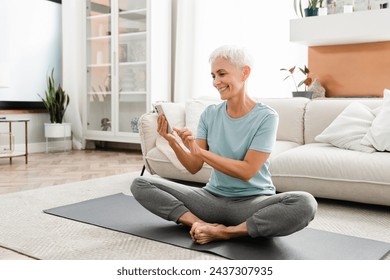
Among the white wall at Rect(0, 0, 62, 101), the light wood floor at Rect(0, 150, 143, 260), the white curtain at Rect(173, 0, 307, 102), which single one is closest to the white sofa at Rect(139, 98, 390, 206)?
the light wood floor at Rect(0, 150, 143, 260)

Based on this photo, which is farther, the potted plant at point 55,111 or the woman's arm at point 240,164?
the potted plant at point 55,111

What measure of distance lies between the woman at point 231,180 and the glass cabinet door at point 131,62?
129 inches

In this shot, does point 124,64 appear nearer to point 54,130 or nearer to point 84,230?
point 54,130

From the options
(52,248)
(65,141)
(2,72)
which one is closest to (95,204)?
(52,248)

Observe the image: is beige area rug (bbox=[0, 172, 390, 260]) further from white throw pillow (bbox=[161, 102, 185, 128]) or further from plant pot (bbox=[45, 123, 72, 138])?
plant pot (bbox=[45, 123, 72, 138])

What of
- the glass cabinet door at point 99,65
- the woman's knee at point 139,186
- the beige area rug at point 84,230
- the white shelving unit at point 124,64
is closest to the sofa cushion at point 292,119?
the beige area rug at point 84,230

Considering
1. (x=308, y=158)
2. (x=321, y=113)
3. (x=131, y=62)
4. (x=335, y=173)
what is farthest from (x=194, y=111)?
(x=131, y=62)

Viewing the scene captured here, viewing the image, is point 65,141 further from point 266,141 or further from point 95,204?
point 266,141

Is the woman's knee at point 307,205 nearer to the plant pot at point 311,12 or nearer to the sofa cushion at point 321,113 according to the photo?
the sofa cushion at point 321,113

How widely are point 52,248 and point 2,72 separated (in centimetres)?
303

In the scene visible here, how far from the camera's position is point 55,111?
5.37 m

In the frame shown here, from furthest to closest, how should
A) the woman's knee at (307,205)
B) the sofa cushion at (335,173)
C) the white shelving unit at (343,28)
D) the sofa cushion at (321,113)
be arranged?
1. the white shelving unit at (343,28)
2. the sofa cushion at (321,113)
3. the sofa cushion at (335,173)
4. the woman's knee at (307,205)

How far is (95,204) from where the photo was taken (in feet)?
8.53

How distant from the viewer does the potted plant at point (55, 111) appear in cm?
529
